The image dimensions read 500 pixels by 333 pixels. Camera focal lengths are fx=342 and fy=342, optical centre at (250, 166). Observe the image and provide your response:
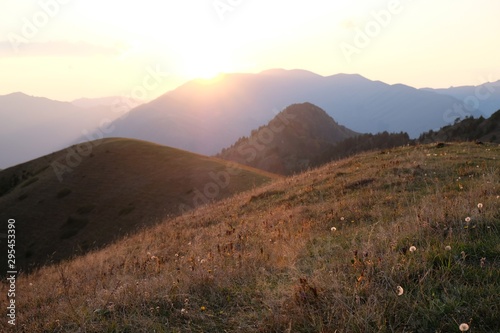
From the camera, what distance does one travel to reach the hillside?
42.3 metres

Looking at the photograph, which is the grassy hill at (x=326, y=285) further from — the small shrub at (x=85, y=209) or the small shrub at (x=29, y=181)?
the small shrub at (x=29, y=181)

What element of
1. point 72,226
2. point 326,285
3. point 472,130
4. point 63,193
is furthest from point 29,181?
point 472,130

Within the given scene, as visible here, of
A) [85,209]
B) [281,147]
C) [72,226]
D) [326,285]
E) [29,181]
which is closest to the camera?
[326,285]

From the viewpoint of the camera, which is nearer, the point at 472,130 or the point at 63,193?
the point at 63,193

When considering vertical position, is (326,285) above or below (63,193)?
below

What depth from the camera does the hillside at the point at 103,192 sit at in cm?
4234

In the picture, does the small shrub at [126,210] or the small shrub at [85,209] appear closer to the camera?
the small shrub at [126,210]

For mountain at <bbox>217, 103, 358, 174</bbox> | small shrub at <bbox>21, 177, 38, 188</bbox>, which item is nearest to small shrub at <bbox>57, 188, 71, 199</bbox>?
small shrub at <bbox>21, 177, 38, 188</bbox>

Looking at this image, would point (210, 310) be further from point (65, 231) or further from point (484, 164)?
point (65, 231)

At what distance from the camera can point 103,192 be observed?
5397 centimetres

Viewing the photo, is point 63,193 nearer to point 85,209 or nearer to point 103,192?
point 103,192

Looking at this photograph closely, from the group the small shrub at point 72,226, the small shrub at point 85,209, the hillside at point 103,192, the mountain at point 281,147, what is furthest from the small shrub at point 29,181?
the mountain at point 281,147

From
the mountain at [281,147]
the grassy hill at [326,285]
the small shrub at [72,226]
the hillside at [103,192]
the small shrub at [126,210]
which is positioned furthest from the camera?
the mountain at [281,147]

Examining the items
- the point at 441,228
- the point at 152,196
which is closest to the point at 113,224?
the point at 152,196
